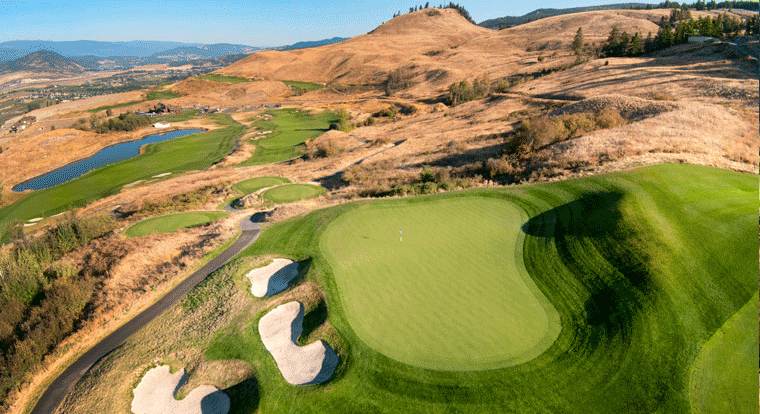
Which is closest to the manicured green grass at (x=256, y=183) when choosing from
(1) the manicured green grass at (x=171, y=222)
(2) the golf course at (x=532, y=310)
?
(1) the manicured green grass at (x=171, y=222)

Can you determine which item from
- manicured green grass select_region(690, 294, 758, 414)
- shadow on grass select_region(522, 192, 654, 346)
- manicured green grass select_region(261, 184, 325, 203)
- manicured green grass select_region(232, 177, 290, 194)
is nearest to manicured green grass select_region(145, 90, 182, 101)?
manicured green grass select_region(232, 177, 290, 194)

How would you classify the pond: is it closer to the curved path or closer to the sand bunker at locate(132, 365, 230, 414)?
the curved path

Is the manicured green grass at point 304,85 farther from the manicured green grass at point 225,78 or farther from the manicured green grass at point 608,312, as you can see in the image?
the manicured green grass at point 608,312

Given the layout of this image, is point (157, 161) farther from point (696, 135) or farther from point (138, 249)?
point (696, 135)

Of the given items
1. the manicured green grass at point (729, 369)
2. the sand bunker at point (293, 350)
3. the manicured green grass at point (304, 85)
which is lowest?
the sand bunker at point (293, 350)

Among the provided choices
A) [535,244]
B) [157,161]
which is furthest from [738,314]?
[157,161]
